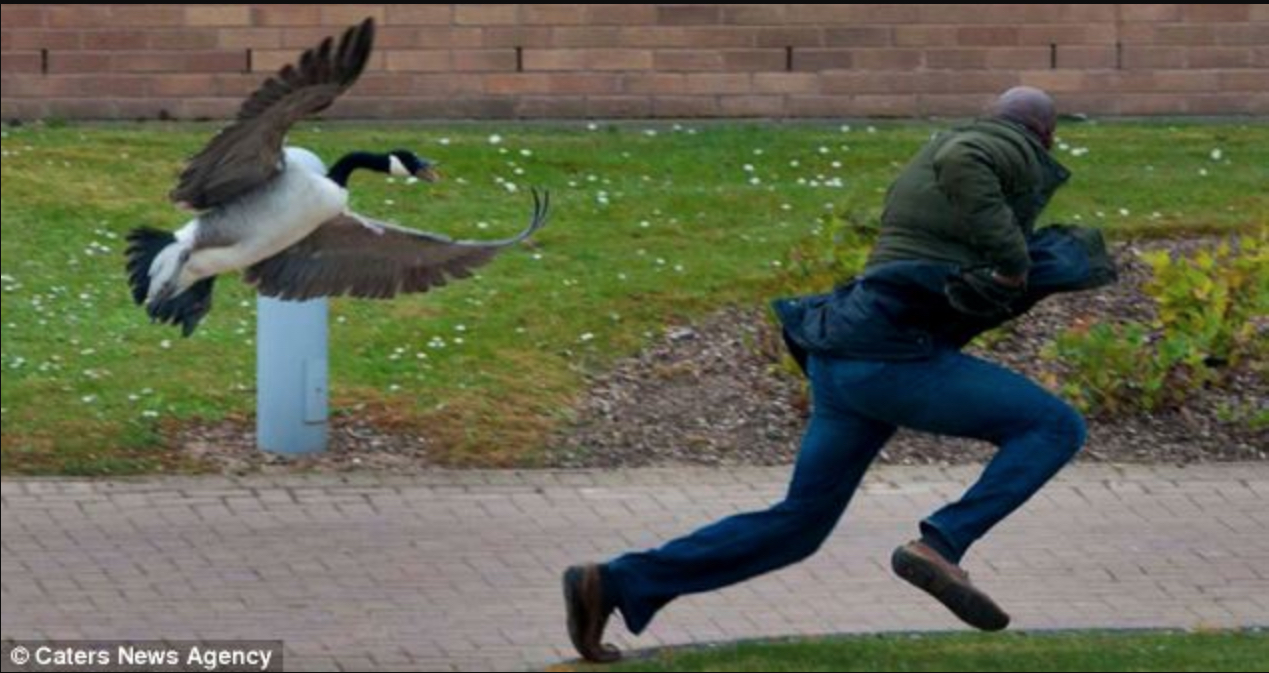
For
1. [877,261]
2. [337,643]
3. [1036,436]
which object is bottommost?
[337,643]

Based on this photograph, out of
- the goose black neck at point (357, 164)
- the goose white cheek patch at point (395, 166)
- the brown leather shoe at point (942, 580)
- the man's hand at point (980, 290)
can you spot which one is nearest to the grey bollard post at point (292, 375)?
the goose black neck at point (357, 164)

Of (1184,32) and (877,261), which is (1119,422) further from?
(1184,32)

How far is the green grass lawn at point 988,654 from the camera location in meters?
6.88

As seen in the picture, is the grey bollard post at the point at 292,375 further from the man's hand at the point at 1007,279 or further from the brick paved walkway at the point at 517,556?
the man's hand at the point at 1007,279

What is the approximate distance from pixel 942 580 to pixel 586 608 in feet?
3.05

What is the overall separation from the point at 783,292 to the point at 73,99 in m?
5.33

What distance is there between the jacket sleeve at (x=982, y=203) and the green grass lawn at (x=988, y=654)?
107 cm

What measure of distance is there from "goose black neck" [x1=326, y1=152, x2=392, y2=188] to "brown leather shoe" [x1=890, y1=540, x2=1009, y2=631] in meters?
1.95

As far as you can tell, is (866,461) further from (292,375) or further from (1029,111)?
(292,375)

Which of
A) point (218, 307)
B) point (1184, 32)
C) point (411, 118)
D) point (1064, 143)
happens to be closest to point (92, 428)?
point (218, 307)

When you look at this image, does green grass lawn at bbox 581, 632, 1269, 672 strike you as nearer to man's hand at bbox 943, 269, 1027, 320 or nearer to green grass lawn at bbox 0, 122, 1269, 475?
man's hand at bbox 943, 269, 1027, 320

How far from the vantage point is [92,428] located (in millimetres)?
9734

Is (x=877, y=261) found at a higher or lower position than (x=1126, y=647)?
higher

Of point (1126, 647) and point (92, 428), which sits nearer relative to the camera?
point (1126, 647)
